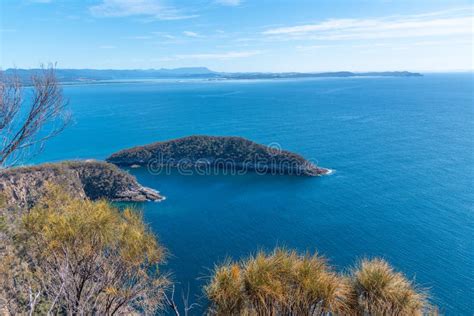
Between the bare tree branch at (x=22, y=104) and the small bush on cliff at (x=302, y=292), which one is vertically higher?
the bare tree branch at (x=22, y=104)

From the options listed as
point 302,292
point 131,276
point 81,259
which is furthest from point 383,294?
point 81,259

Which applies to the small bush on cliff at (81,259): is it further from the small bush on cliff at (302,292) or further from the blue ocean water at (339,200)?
the blue ocean water at (339,200)

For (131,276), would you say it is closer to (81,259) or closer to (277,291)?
(81,259)

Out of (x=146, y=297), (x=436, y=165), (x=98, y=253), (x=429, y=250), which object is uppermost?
(x=98, y=253)

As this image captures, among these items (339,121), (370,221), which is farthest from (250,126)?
(370,221)

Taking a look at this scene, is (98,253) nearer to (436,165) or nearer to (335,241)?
(335,241)

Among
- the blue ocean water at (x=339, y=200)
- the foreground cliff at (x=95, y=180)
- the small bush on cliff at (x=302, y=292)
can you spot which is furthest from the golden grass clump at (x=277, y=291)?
the foreground cliff at (x=95, y=180)

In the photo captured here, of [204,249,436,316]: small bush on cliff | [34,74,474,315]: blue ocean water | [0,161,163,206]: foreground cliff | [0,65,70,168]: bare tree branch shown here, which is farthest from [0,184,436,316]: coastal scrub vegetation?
[0,161,163,206]: foreground cliff
